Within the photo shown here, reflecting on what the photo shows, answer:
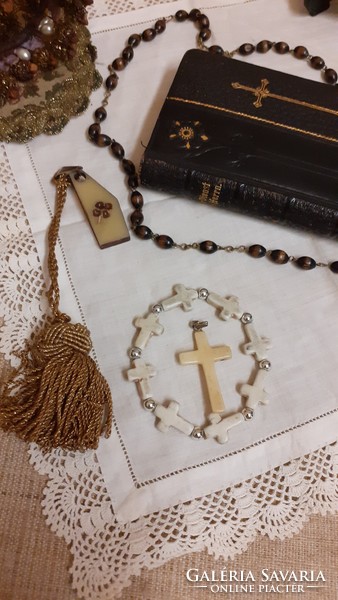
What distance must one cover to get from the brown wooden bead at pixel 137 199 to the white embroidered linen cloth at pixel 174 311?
0.06 feet

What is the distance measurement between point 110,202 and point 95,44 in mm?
388

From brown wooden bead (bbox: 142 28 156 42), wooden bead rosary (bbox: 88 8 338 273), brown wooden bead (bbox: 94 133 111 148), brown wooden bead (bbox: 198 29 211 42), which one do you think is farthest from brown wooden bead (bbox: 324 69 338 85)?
brown wooden bead (bbox: 94 133 111 148)

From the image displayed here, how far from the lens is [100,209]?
2.91ft

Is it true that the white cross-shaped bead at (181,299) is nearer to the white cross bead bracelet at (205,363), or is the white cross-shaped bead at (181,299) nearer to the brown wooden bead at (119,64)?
the white cross bead bracelet at (205,363)

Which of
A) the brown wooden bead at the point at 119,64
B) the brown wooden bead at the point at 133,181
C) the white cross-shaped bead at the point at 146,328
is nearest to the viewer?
the white cross-shaped bead at the point at 146,328

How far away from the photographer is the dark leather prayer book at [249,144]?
0.84m

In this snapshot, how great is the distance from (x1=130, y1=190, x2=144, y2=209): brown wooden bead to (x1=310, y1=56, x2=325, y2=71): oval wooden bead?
46cm

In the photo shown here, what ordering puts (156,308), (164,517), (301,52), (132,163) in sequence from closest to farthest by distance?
1. (164,517)
2. (156,308)
3. (132,163)
4. (301,52)

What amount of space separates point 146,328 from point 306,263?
0.94ft

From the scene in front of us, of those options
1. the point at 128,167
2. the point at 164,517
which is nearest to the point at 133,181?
the point at 128,167

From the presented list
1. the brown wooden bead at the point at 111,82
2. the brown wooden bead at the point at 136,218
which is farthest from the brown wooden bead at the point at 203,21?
the brown wooden bead at the point at 136,218

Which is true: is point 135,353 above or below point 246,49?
below

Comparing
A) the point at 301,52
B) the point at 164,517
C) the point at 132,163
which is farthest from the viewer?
the point at 301,52

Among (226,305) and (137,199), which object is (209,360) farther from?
(137,199)
